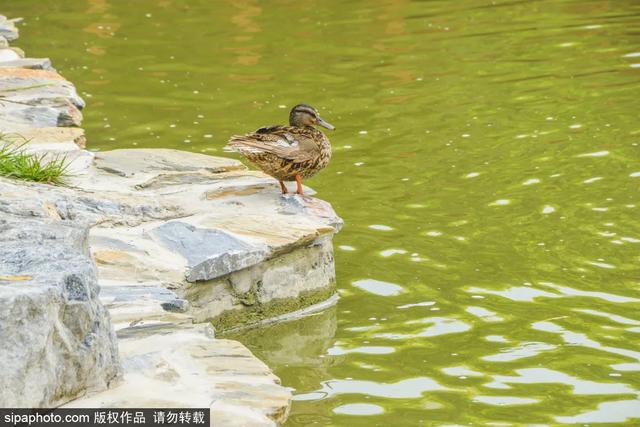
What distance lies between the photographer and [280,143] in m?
7.46

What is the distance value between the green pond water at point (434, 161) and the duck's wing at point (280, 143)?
2.91 ft

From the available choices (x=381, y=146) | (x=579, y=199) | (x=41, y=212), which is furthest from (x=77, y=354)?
(x=381, y=146)

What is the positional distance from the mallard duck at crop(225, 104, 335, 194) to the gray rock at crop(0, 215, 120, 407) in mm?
2324

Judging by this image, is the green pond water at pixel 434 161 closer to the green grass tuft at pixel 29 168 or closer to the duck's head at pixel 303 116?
the duck's head at pixel 303 116

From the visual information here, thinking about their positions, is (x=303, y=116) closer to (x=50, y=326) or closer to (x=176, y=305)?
(x=176, y=305)

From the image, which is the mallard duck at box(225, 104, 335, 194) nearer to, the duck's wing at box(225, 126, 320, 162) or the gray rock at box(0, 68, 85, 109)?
the duck's wing at box(225, 126, 320, 162)

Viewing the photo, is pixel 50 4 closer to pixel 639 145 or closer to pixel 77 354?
pixel 639 145

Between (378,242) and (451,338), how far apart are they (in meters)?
1.73

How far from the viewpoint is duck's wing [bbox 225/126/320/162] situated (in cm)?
738

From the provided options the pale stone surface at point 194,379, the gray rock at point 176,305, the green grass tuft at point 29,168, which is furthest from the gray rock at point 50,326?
the green grass tuft at point 29,168

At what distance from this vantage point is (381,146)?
34.7ft

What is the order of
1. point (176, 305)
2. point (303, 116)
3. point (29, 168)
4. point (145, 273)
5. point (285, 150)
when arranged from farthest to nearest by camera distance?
1. point (303, 116)
2. point (285, 150)
3. point (29, 168)
4. point (145, 273)
5. point (176, 305)

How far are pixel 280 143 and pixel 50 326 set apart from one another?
318 cm

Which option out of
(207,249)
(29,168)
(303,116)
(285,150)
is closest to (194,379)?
(207,249)
